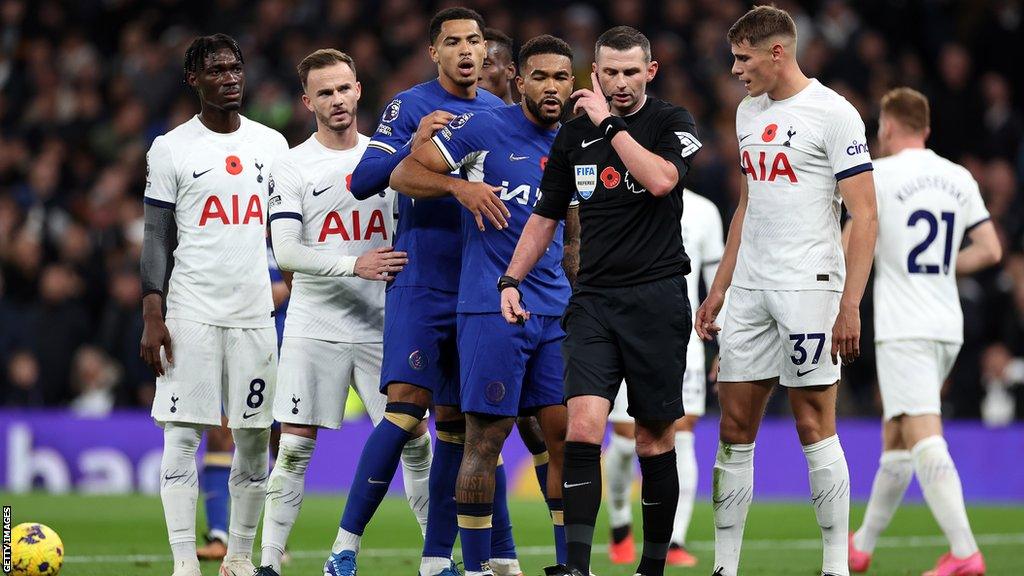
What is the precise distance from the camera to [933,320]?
30.8ft

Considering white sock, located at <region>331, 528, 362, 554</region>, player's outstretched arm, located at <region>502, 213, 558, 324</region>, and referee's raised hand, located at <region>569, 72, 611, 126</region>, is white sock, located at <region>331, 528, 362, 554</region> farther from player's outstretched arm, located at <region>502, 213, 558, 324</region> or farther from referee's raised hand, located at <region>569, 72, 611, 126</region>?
referee's raised hand, located at <region>569, 72, 611, 126</region>

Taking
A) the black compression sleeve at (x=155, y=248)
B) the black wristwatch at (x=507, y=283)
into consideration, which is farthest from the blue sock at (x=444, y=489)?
the black compression sleeve at (x=155, y=248)

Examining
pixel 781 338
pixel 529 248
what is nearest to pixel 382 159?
pixel 529 248

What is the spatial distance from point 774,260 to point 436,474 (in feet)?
6.61

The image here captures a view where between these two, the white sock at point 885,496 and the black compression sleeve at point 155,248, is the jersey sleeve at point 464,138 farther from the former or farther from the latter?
the white sock at point 885,496

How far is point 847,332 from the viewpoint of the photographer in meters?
7.09

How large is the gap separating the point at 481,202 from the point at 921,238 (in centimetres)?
349

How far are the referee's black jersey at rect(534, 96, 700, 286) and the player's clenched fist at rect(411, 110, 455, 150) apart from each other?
2.08ft

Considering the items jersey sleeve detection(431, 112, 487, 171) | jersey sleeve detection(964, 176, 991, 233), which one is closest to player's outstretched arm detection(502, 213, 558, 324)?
jersey sleeve detection(431, 112, 487, 171)

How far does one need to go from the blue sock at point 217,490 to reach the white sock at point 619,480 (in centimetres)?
254

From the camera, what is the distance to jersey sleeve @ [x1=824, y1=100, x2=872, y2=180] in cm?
729

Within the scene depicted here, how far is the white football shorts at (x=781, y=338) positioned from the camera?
24.3 feet

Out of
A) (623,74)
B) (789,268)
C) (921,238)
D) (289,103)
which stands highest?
(289,103)

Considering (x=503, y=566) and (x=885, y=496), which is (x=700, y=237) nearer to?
(x=885, y=496)
